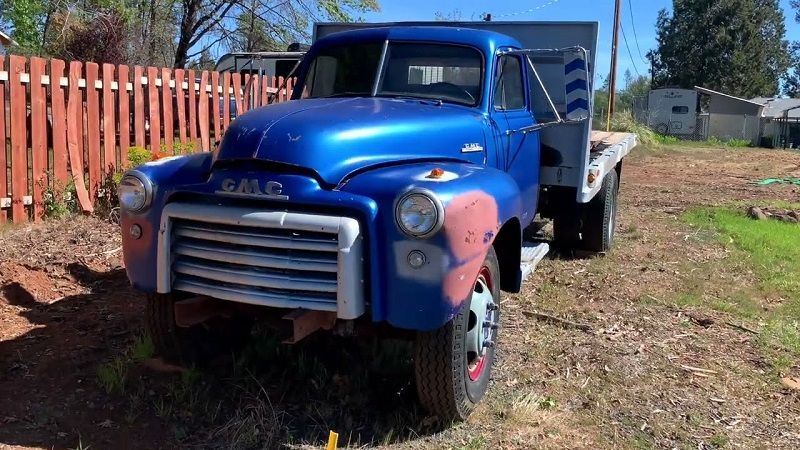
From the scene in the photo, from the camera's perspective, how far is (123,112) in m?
8.35

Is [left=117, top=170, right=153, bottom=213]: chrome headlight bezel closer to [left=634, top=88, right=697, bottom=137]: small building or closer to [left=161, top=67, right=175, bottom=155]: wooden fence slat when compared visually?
[left=161, top=67, right=175, bottom=155]: wooden fence slat

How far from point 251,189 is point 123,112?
5.60 metres

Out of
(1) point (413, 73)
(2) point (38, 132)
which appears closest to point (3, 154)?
(2) point (38, 132)

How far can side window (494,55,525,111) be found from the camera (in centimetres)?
502

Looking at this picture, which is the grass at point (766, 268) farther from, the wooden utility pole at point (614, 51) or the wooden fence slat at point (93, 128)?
the wooden utility pole at point (614, 51)

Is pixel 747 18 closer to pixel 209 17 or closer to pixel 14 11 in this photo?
pixel 209 17

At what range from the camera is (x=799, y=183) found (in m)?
16.5

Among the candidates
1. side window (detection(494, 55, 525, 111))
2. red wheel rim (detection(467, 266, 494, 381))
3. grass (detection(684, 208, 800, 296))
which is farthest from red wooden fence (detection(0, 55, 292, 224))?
grass (detection(684, 208, 800, 296))

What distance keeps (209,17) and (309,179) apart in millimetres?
18299

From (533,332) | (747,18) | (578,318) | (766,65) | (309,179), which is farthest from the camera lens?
(766,65)

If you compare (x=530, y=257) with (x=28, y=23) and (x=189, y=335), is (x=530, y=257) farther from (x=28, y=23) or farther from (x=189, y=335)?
(x=28, y=23)

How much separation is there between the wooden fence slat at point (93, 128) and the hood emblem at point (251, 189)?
5.03 meters

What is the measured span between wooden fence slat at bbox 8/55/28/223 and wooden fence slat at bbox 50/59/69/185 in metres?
0.30

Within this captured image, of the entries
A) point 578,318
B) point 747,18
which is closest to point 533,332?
point 578,318
